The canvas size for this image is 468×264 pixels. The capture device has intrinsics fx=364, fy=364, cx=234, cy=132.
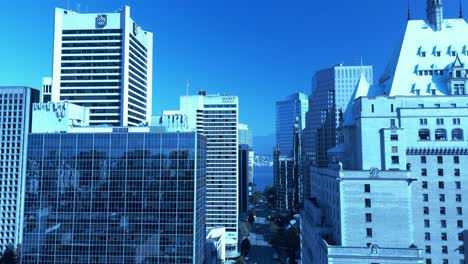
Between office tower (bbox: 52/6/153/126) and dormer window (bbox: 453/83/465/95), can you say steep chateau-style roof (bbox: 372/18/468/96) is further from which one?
office tower (bbox: 52/6/153/126)

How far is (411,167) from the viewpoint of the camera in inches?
2918

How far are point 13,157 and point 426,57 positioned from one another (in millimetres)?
140291

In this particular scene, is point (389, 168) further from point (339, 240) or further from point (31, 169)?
point (31, 169)

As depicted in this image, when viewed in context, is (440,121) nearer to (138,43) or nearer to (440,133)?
(440,133)

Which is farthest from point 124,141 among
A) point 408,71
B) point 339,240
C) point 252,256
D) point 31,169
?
point 252,256

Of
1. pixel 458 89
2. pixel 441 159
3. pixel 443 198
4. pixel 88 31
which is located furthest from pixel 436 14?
pixel 88 31

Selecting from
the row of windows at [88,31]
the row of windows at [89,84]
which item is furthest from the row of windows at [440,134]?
the row of windows at [88,31]

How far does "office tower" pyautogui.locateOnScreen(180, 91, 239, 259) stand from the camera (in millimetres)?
174125

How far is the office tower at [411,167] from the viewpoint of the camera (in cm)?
6981

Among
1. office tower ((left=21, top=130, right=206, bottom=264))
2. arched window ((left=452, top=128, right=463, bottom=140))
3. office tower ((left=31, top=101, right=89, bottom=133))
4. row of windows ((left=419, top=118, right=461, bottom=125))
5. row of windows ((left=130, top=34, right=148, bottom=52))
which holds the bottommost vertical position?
office tower ((left=21, top=130, right=206, bottom=264))

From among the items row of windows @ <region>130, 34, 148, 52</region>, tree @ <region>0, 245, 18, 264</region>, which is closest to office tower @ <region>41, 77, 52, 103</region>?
row of windows @ <region>130, 34, 148, 52</region>

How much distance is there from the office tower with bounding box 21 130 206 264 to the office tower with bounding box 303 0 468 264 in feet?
115

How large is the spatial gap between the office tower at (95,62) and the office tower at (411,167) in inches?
3530

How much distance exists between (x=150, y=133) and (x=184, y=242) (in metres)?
29.2
